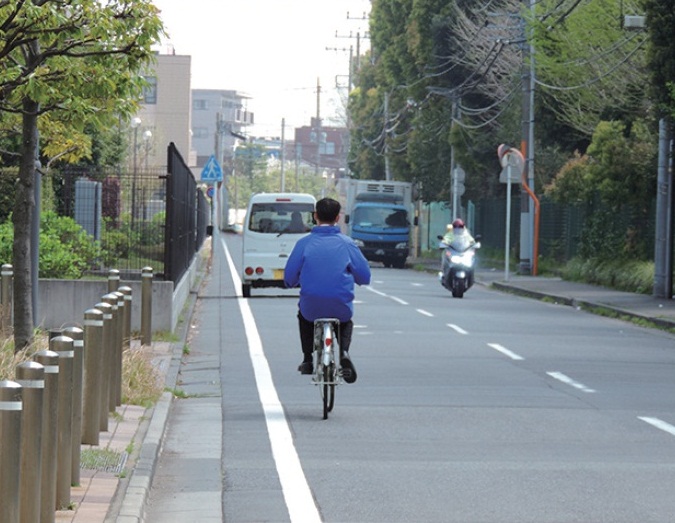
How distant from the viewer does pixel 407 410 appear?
13.3m

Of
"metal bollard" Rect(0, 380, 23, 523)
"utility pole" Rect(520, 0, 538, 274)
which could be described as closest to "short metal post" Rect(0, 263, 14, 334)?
"metal bollard" Rect(0, 380, 23, 523)

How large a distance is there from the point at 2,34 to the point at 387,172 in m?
66.9

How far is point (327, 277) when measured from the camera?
507 inches

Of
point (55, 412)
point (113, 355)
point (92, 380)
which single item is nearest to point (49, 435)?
point (55, 412)

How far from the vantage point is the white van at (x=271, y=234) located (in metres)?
31.6

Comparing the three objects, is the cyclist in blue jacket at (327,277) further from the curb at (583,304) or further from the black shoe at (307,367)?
the curb at (583,304)

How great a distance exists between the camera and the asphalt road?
8.88 m

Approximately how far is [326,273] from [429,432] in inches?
69.6

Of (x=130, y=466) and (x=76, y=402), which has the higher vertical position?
(x=76, y=402)

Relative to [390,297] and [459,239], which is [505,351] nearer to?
[390,297]

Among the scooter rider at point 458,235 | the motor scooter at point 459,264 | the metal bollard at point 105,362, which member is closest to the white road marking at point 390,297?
the motor scooter at point 459,264

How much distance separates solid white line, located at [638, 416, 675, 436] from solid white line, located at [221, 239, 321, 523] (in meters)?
2.98

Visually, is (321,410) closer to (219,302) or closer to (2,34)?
(2,34)

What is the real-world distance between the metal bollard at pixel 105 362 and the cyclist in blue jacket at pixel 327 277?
2.04 metres
